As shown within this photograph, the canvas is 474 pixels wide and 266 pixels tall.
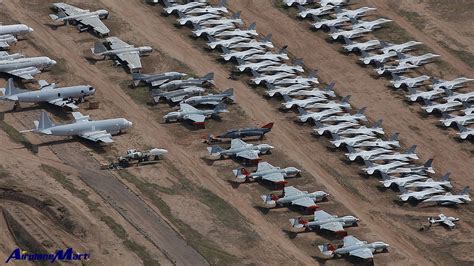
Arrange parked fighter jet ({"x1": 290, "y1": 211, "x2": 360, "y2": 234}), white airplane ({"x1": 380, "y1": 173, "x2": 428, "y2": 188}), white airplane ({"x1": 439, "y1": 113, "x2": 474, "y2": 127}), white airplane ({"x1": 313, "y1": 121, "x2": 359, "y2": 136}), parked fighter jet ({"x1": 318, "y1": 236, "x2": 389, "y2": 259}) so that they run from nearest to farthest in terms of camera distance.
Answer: parked fighter jet ({"x1": 318, "y1": 236, "x2": 389, "y2": 259}), parked fighter jet ({"x1": 290, "y1": 211, "x2": 360, "y2": 234}), white airplane ({"x1": 380, "y1": 173, "x2": 428, "y2": 188}), white airplane ({"x1": 313, "y1": 121, "x2": 359, "y2": 136}), white airplane ({"x1": 439, "y1": 113, "x2": 474, "y2": 127})

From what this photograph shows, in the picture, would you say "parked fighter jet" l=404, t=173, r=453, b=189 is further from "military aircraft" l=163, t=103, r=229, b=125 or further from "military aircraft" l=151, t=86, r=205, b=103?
"military aircraft" l=151, t=86, r=205, b=103

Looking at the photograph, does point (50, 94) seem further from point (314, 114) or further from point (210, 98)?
point (314, 114)

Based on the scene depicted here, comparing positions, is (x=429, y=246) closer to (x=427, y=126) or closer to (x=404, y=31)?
(x=427, y=126)

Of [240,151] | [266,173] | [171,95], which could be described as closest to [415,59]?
[171,95]

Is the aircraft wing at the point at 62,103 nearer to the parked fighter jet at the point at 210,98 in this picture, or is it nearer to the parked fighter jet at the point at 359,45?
the parked fighter jet at the point at 210,98

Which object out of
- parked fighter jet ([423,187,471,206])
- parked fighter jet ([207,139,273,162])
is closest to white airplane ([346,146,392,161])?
parked fighter jet ([423,187,471,206])

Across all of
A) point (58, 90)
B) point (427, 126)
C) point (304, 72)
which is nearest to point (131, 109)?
point (58, 90)

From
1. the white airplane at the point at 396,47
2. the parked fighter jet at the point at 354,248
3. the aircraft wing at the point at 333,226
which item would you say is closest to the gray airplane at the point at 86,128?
the aircraft wing at the point at 333,226
